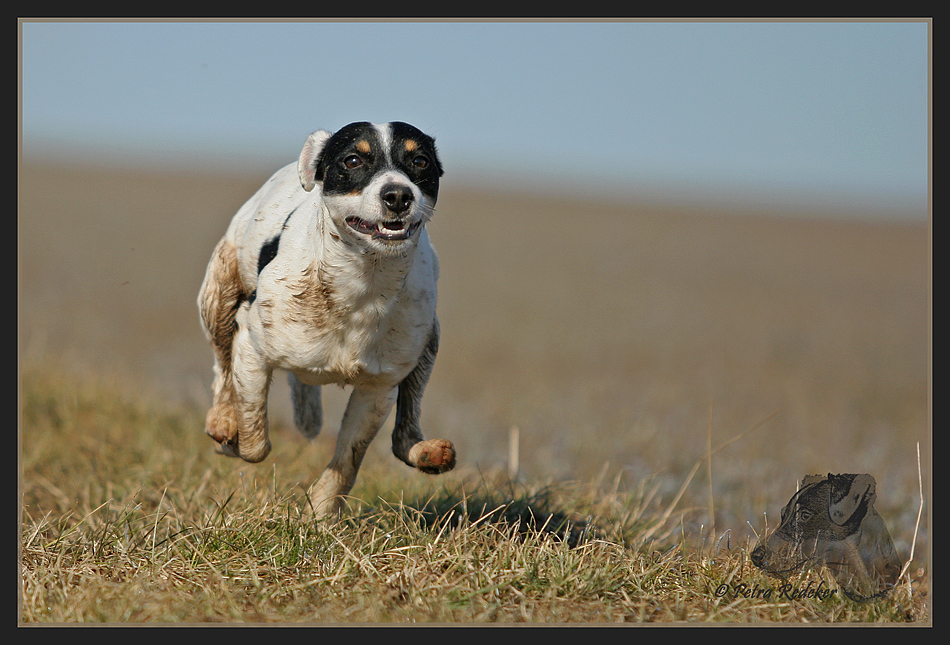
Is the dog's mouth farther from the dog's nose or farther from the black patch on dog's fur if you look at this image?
the black patch on dog's fur

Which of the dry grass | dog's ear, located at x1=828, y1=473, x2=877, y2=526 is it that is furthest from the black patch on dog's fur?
dog's ear, located at x1=828, y1=473, x2=877, y2=526

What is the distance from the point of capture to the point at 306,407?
6.35 metres

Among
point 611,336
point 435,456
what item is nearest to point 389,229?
point 435,456

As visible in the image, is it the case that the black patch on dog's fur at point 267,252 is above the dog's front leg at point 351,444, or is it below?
above

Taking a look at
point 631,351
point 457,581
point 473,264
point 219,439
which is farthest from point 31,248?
point 457,581

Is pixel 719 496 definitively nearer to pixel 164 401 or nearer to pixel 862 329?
pixel 164 401

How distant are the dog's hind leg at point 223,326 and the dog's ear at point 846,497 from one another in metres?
3.54

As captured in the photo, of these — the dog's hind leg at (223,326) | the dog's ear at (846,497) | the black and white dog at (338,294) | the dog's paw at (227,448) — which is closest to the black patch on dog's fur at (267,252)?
the black and white dog at (338,294)

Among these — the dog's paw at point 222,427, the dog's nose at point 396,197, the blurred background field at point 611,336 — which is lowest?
the blurred background field at point 611,336

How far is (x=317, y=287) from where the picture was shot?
4918 millimetres

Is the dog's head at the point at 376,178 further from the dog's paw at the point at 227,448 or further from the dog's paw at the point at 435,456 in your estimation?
the dog's paw at the point at 227,448

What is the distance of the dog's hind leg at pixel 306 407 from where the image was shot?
250 inches

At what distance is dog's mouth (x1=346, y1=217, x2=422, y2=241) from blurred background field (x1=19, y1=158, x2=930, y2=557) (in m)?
2.49

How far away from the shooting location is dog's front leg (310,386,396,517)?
547 cm
